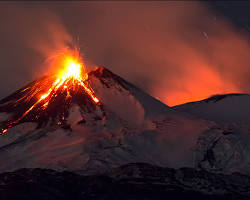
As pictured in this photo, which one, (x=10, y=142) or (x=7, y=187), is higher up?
(x=10, y=142)

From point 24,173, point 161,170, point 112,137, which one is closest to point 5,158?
point 24,173

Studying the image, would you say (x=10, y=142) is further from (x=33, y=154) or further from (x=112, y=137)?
(x=112, y=137)

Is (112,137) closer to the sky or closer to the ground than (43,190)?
closer to the sky

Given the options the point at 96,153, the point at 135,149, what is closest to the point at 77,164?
the point at 96,153

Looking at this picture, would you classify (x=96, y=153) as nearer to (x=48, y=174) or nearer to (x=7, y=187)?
(x=48, y=174)

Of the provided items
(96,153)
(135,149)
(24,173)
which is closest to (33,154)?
(24,173)

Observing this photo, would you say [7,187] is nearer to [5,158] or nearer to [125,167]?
[5,158]

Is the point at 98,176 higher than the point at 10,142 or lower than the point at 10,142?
lower
